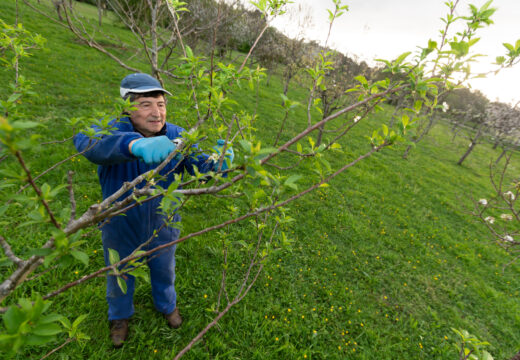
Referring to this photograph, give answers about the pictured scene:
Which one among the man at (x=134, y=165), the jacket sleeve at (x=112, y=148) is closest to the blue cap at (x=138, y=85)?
the man at (x=134, y=165)

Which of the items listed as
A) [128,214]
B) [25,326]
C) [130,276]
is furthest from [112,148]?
[130,276]

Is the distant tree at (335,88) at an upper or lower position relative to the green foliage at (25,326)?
upper

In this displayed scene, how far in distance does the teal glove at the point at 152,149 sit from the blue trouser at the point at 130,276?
0.95m

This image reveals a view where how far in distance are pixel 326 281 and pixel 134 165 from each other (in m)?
3.78

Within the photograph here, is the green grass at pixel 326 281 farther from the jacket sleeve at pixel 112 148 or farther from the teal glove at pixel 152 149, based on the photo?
the teal glove at pixel 152 149

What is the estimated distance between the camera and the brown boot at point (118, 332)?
2584 millimetres

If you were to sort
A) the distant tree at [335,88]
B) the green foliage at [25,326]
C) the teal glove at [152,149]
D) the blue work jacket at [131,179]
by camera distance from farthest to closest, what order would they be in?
the distant tree at [335,88], the blue work jacket at [131,179], the teal glove at [152,149], the green foliage at [25,326]

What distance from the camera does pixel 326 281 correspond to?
4324 millimetres

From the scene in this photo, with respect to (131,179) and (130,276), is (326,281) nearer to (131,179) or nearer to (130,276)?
(130,276)

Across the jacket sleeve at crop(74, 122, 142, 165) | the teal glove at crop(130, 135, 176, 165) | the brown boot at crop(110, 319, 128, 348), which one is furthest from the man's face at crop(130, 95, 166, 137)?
the brown boot at crop(110, 319, 128, 348)

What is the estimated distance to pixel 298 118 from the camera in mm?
13680

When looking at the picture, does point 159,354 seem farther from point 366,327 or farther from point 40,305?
point 366,327

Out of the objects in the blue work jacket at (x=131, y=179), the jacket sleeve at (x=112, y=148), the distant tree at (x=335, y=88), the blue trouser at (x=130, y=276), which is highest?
the distant tree at (x=335, y=88)

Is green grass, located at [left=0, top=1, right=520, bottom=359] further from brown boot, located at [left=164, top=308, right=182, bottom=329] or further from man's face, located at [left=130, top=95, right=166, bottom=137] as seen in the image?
man's face, located at [left=130, top=95, right=166, bottom=137]
